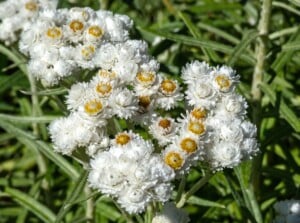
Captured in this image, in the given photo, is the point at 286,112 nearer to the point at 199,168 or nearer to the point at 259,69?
the point at 259,69

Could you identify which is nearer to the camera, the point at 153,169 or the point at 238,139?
the point at 153,169

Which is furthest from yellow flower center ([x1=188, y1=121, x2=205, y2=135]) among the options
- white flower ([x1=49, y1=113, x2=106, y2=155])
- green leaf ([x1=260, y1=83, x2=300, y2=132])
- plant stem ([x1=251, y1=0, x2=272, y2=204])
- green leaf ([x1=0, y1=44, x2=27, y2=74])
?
green leaf ([x1=0, y1=44, x2=27, y2=74])

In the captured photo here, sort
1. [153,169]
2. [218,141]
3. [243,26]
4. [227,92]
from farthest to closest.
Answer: [243,26], [227,92], [218,141], [153,169]

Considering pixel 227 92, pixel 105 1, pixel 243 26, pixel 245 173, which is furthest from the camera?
pixel 243 26

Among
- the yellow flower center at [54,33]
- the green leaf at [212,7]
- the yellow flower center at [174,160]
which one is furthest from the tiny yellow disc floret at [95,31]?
the green leaf at [212,7]

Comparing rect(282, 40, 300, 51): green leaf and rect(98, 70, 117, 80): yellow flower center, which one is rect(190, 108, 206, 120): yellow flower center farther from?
rect(282, 40, 300, 51): green leaf

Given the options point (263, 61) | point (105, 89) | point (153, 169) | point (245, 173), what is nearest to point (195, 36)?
point (263, 61)

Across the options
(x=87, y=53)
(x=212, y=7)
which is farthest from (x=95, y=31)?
(x=212, y=7)

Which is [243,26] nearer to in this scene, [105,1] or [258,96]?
[105,1]
